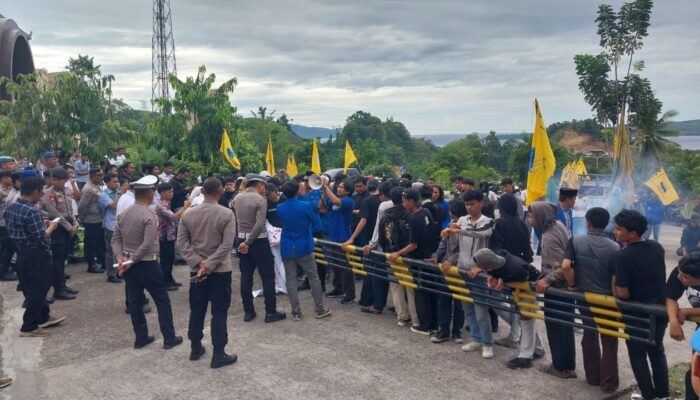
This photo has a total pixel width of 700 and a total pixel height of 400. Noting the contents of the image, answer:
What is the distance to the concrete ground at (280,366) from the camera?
518cm

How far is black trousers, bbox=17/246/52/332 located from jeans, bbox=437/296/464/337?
4.81 metres

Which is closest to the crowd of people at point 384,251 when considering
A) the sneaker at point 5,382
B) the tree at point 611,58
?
the sneaker at point 5,382

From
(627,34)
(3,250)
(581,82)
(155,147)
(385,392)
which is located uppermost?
(627,34)

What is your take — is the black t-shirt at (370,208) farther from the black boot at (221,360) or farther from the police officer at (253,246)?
the black boot at (221,360)

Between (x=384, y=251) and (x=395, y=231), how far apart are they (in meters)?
0.50

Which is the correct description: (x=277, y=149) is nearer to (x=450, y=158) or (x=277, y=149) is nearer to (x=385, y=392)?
(x=450, y=158)

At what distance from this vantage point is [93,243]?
31.8ft

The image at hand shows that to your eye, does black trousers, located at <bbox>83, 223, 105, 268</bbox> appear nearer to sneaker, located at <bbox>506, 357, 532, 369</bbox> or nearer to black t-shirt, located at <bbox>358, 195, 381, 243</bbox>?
black t-shirt, located at <bbox>358, 195, 381, 243</bbox>

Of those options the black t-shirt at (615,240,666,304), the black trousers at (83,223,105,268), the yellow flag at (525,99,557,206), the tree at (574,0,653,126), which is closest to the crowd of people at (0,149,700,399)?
the black t-shirt at (615,240,666,304)

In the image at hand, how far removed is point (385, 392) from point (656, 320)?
8.01ft

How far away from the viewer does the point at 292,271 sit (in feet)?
24.2

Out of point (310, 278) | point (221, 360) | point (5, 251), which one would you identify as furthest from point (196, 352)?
point (5, 251)

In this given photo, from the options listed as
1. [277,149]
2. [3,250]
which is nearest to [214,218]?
[3,250]

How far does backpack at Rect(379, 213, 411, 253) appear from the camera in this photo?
6824 millimetres
